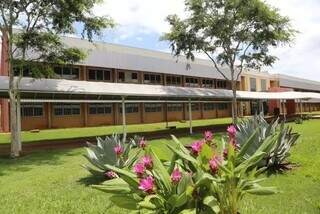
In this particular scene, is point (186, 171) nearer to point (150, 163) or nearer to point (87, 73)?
point (150, 163)

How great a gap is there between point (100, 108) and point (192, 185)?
46667mm

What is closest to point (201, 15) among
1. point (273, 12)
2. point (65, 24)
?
point (273, 12)

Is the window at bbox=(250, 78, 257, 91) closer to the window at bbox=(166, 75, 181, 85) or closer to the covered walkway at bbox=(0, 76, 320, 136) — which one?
the window at bbox=(166, 75, 181, 85)

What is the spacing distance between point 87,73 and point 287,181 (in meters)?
39.9

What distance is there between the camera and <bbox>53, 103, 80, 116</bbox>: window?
46.3 metres

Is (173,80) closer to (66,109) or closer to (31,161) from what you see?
(66,109)

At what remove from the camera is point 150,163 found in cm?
539

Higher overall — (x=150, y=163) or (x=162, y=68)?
(x=162, y=68)

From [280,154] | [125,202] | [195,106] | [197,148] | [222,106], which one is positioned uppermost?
[195,106]

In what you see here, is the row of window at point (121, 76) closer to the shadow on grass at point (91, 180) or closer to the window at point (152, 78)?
the window at point (152, 78)

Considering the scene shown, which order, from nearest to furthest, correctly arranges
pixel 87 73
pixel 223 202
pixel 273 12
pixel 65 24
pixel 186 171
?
pixel 223 202
pixel 186 171
pixel 65 24
pixel 273 12
pixel 87 73

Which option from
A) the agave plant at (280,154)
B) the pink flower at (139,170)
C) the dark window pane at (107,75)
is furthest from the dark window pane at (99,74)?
the pink flower at (139,170)

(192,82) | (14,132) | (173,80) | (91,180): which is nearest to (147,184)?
(91,180)

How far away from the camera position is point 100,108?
51.4 metres
